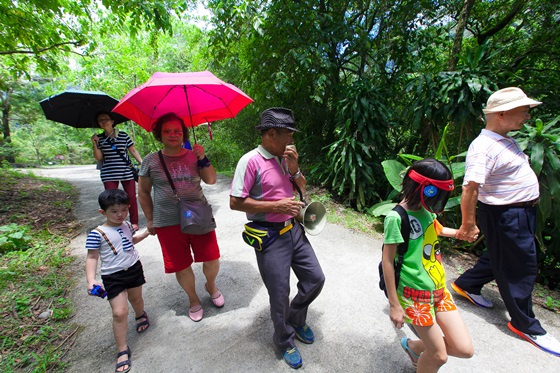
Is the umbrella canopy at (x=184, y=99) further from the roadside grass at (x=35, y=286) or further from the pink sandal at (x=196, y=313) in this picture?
the roadside grass at (x=35, y=286)

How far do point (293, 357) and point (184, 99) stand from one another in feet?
7.85

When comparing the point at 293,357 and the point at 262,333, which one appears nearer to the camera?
the point at 293,357

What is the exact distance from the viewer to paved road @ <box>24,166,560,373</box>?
1994 mm

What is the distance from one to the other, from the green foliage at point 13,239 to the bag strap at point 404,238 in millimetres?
4914

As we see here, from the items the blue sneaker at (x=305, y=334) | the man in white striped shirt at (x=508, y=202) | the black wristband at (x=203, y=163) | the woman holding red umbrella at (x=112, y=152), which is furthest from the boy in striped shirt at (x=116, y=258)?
the man in white striped shirt at (x=508, y=202)

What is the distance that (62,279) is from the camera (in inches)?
123

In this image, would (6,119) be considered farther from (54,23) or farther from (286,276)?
(286,276)

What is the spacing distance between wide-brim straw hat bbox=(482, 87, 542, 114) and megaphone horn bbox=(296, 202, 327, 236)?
5.33 feet

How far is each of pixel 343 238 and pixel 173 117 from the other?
3183 millimetres

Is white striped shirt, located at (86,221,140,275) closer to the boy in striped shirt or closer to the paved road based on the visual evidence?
the boy in striped shirt

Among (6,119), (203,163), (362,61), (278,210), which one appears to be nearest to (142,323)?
(203,163)

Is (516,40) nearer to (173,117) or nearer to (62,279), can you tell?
(173,117)

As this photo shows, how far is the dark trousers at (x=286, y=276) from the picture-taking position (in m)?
1.84

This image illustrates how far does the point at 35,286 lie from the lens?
2908mm
